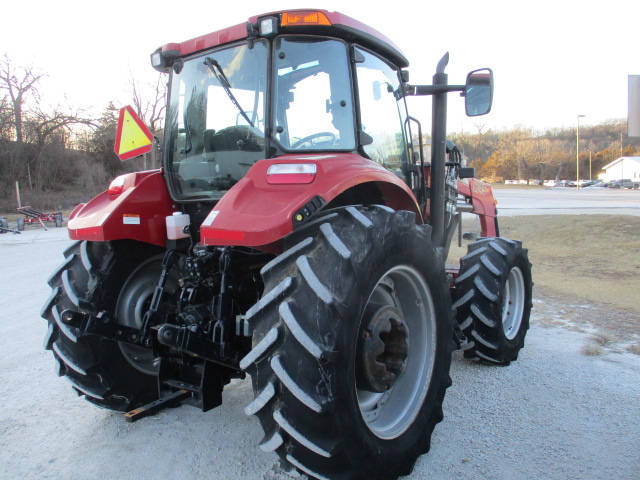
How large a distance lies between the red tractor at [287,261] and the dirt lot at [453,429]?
0.77ft

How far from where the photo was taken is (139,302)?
3182 mm

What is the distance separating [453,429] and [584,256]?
804cm

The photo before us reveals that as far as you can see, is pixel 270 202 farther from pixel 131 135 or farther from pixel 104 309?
pixel 131 135

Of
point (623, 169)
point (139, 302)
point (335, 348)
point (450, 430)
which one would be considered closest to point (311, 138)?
point (335, 348)

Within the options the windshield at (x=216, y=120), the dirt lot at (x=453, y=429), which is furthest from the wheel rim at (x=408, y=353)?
the windshield at (x=216, y=120)

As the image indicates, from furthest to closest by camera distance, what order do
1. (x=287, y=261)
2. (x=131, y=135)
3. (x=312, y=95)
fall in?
(x=131, y=135) → (x=312, y=95) → (x=287, y=261)

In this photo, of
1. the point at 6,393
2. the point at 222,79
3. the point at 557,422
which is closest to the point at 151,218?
the point at 222,79

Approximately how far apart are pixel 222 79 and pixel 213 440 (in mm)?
2150

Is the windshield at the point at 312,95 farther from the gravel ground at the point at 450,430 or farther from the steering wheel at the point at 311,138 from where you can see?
the gravel ground at the point at 450,430

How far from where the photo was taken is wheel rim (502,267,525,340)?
432cm

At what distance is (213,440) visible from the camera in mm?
2891

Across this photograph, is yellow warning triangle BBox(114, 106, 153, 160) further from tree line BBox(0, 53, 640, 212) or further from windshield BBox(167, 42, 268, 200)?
tree line BBox(0, 53, 640, 212)

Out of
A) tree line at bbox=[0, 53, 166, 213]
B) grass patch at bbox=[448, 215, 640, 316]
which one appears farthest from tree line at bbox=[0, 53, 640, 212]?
grass patch at bbox=[448, 215, 640, 316]

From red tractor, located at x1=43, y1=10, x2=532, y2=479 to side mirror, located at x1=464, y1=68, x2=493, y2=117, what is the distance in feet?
0.04
